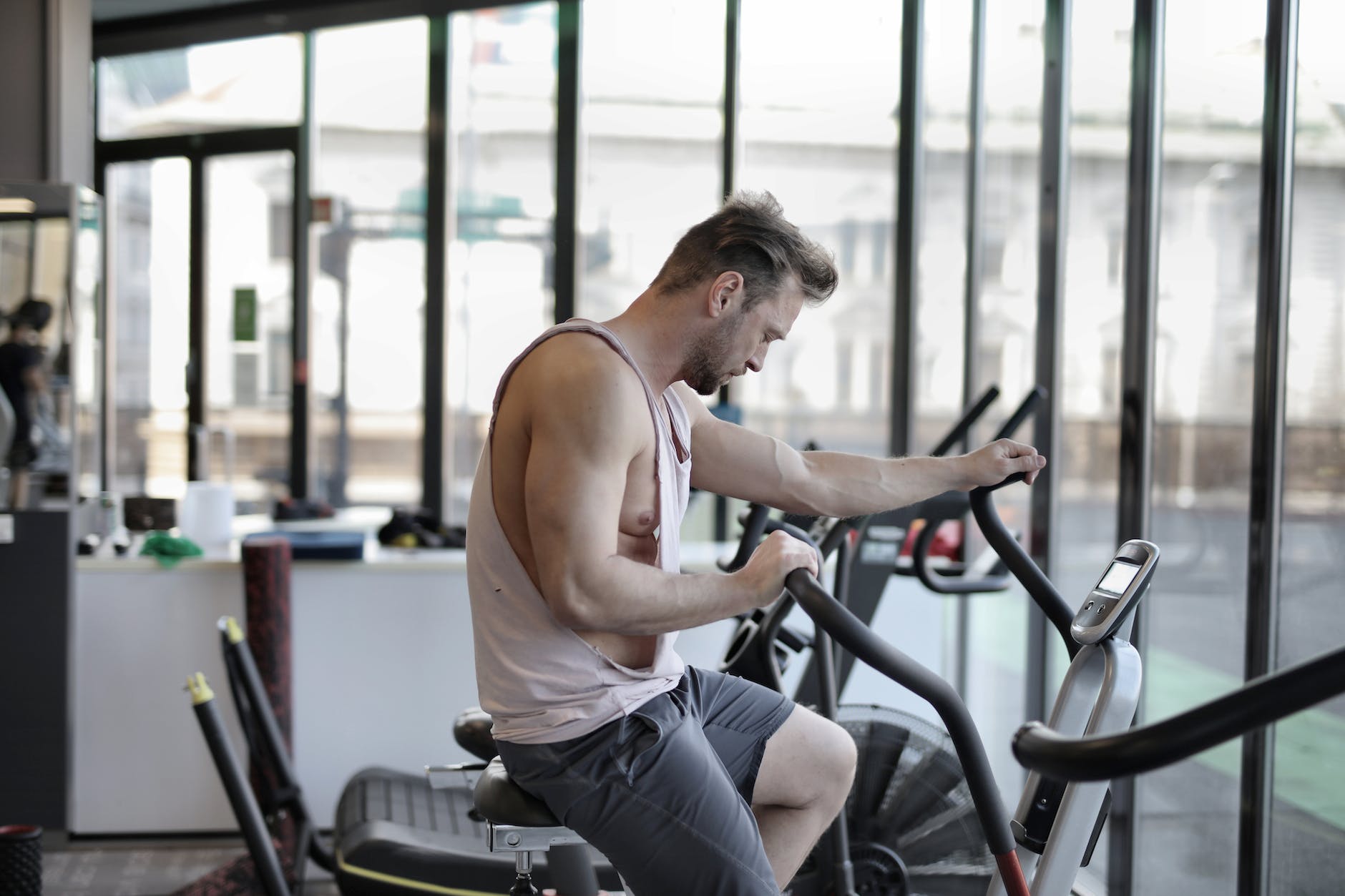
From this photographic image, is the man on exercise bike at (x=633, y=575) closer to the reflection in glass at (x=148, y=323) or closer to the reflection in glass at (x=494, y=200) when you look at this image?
the reflection in glass at (x=494, y=200)

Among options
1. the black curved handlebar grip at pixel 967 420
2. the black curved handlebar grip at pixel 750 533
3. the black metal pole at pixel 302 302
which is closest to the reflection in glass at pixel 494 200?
the black metal pole at pixel 302 302

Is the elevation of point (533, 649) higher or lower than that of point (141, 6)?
lower

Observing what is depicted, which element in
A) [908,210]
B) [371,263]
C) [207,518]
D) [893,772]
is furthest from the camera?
[371,263]

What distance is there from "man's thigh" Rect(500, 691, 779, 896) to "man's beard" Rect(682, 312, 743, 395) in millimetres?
455

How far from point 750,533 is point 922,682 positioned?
3.40 ft

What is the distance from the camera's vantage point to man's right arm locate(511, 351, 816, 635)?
150cm

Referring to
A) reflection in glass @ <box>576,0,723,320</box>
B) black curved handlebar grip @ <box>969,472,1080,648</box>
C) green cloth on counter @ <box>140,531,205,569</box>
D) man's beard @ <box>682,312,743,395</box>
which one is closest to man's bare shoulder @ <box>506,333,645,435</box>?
man's beard @ <box>682,312,743,395</box>

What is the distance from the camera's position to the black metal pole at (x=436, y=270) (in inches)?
232

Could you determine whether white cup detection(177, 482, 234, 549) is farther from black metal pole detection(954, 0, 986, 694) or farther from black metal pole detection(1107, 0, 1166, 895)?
black metal pole detection(1107, 0, 1166, 895)

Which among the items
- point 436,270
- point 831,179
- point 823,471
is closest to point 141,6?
point 436,270

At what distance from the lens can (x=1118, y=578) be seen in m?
1.69

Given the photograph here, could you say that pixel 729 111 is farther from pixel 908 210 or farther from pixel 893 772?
pixel 893 772

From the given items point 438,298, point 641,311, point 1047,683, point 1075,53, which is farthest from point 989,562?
point 438,298

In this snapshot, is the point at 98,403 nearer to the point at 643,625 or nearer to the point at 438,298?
the point at 438,298
